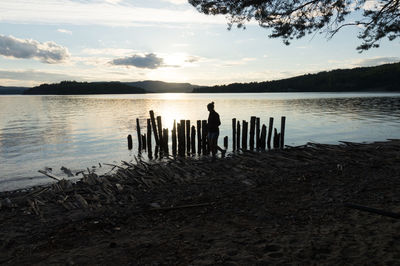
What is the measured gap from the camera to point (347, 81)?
15050cm

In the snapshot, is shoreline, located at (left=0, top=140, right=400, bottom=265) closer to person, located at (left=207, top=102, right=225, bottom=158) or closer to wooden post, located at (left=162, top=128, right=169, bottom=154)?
person, located at (left=207, top=102, right=225, bottom=158)

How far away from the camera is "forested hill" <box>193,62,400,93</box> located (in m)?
140

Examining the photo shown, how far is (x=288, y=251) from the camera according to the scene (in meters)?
5.02

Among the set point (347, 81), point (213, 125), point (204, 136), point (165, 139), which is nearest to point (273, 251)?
point (213, 125)

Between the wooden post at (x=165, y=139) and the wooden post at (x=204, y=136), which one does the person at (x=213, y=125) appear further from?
the wooden post at (x=165, y=139)

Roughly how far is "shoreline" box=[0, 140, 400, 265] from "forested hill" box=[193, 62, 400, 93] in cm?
15323

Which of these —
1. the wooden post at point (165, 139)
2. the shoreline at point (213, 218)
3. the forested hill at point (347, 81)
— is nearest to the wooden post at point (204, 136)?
the wooden post at point (165, 139)

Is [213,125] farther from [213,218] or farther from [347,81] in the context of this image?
[347,81]

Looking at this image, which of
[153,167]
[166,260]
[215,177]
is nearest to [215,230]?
[166,260]

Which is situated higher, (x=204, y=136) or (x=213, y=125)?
(x=213, y=125)

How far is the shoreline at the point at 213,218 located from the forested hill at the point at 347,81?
153 meters

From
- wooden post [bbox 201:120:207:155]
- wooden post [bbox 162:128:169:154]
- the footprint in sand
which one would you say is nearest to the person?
wooden post [bbox 201:120:207:155]

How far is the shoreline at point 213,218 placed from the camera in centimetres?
511

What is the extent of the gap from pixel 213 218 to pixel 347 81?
16494 cm
